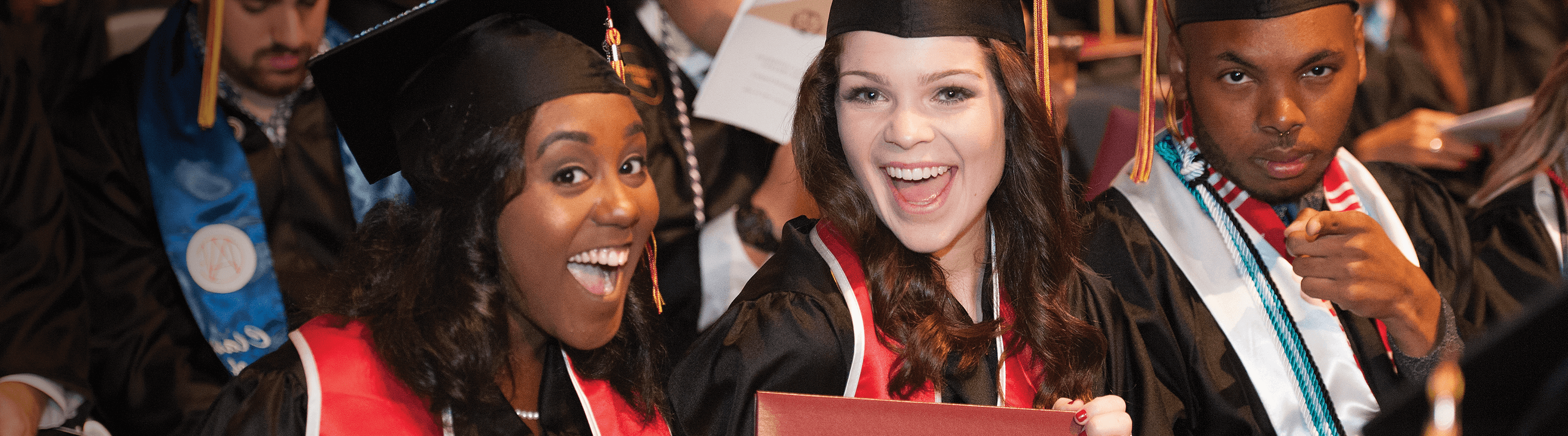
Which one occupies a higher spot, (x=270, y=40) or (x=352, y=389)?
(x=270, y=40)

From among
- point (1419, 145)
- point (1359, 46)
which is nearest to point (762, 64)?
point (1359, 46)

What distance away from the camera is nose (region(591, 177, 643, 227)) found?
1396mm

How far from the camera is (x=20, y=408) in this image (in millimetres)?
1803

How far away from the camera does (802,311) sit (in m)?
1.46

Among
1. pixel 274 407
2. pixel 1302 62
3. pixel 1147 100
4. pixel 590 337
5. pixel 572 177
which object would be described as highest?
pixel 1302 62

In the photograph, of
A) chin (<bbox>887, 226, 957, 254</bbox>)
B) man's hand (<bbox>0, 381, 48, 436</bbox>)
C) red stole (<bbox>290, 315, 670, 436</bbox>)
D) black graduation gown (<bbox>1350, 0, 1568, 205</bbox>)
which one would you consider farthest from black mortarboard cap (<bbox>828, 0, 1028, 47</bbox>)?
black graduation gown (<bbox>1350, 0, 1568, 205</bbox>)

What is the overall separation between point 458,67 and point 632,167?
0.27m

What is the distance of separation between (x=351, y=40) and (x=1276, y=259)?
147cm

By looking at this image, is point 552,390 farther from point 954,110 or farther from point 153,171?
point 153,171

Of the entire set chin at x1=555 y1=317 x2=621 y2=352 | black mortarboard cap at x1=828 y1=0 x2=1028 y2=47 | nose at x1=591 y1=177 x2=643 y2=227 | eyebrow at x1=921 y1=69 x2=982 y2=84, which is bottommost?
chin at x1=555 y1=317 x2=621 y2=352

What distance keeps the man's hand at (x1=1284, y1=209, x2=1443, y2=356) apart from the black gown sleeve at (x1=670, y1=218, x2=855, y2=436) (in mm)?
700

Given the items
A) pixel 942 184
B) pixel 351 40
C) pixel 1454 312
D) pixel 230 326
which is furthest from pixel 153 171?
pixel 1454 312

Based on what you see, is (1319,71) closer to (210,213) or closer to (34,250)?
(210,213)

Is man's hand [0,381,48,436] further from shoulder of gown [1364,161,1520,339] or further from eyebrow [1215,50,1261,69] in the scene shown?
shoulder of gown [1364,161,1520,339]
